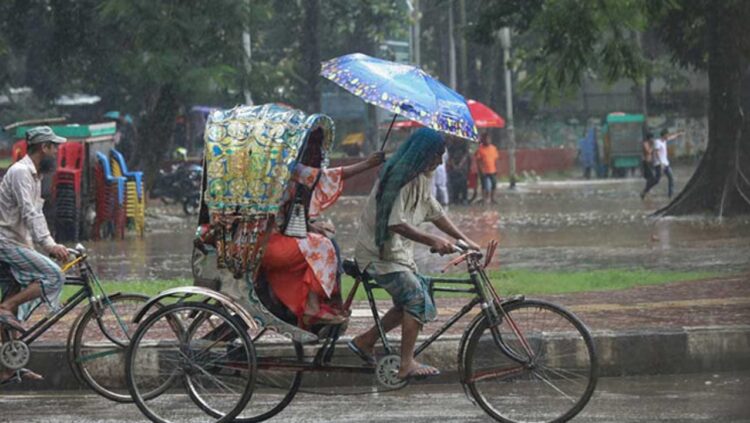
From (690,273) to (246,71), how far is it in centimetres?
1467

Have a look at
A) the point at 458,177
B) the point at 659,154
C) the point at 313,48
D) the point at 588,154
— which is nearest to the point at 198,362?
the point at 458,177

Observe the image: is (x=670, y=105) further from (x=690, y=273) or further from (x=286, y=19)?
(x=690, y=273)

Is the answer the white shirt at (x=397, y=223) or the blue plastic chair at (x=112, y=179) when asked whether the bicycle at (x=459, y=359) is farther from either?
the blue plastic chair at (x=112, y=179)

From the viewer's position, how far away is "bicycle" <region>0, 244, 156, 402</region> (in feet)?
28.0

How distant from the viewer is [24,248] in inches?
340

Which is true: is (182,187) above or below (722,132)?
below

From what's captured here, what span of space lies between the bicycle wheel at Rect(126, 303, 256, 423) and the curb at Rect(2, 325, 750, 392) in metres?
1.46

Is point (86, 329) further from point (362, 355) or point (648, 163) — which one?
point (648, 163)

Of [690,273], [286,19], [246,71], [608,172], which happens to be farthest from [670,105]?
[690,273]

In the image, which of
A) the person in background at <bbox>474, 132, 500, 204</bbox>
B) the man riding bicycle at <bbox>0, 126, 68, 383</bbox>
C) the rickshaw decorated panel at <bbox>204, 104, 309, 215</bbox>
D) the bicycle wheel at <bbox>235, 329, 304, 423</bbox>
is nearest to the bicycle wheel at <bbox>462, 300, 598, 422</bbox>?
the bicycle wheel at <bbox>235, 329, 304, 423</bbox>

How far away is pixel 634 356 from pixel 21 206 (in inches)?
153

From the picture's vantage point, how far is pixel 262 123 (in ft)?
25.1

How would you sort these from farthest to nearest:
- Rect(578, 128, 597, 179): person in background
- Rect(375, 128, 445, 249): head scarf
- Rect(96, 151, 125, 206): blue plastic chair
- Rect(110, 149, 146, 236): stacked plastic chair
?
Rect(578, 128, 597, 179): person in background, Rect(110, 149, 146, 236): stacked plastic chair, Rect(96, 151, 125, 206): blue plastic chair, Rect(375, 128, 445, 249): head scarf

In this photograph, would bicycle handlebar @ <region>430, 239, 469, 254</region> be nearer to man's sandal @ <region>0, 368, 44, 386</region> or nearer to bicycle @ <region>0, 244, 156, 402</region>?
bicycle @ <region>0, 244, 156, 402</region>
